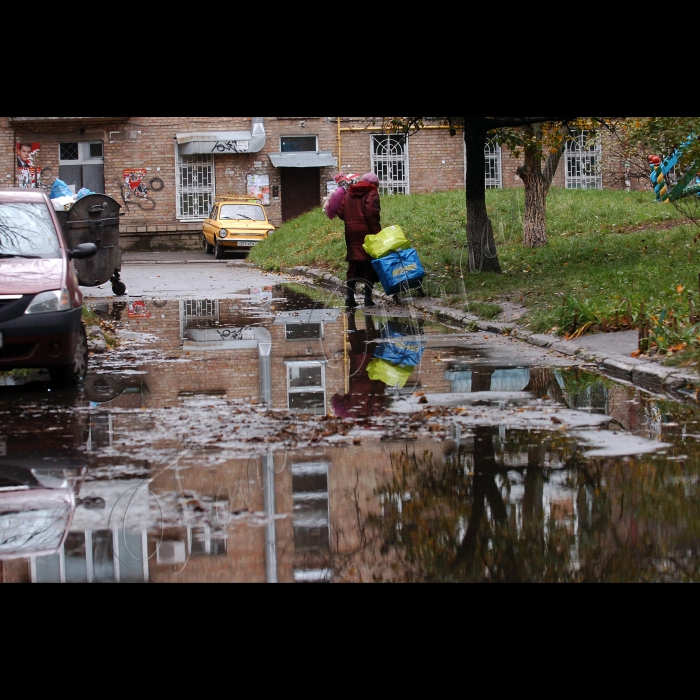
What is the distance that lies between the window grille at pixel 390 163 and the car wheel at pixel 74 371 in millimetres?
29655

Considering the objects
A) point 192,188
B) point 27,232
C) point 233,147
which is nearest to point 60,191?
point 27,232

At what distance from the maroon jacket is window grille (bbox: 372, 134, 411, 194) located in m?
22.8

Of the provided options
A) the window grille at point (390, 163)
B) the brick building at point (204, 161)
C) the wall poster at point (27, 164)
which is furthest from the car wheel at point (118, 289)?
the window grille at point (390, 163)

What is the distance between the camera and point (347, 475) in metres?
6.54

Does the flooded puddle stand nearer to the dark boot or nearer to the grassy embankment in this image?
the grassy embankment

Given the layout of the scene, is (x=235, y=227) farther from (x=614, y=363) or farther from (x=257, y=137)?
(x=614, y=363)

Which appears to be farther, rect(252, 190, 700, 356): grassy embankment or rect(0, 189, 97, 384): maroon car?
rect(252, 190, 700, 356): grassy embankment

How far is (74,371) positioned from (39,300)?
0.81m

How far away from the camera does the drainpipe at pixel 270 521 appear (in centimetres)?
497

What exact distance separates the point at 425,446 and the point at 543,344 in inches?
208

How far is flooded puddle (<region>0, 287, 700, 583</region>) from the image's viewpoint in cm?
→ 509

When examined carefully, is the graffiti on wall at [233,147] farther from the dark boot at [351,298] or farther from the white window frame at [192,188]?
the dark boot at [351,298]

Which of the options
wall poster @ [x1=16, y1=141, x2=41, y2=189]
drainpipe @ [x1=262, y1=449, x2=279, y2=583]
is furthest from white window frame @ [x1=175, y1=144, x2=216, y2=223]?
drainpipe @ [x1=262, y1=449, x2=279, y2=583]

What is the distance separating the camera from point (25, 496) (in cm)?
621
